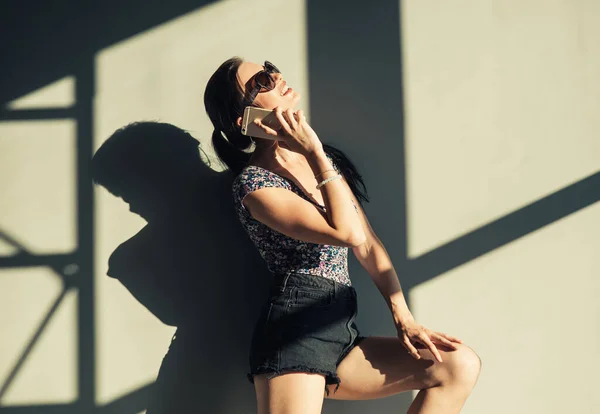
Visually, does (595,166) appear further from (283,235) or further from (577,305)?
(283,235)

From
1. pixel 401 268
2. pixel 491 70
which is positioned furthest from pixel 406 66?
pixel 401 268

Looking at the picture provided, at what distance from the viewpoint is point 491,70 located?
92.8 inches

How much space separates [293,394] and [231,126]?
0.86 metres

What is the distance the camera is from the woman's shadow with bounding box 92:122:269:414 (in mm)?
2146

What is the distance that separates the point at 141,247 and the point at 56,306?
1.14 ft

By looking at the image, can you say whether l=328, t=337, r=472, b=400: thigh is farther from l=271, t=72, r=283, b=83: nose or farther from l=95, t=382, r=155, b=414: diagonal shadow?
l=271, t=72, r=283, b=83: nose

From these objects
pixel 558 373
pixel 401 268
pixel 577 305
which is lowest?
pixel 558 373

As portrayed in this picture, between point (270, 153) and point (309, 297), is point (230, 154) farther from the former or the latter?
point (309, 297)

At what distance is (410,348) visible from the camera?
1873 mm

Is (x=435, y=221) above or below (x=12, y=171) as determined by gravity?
below

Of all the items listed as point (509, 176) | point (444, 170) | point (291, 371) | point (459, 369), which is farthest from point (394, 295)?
point (509, 176)

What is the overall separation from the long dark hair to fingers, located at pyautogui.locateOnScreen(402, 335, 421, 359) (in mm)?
553

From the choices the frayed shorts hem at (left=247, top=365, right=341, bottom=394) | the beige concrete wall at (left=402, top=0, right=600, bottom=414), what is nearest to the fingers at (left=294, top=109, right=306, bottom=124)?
the beige concrete wall at (left=402, top=0, right=600, bottom=414)

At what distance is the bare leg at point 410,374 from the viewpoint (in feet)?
6.04
